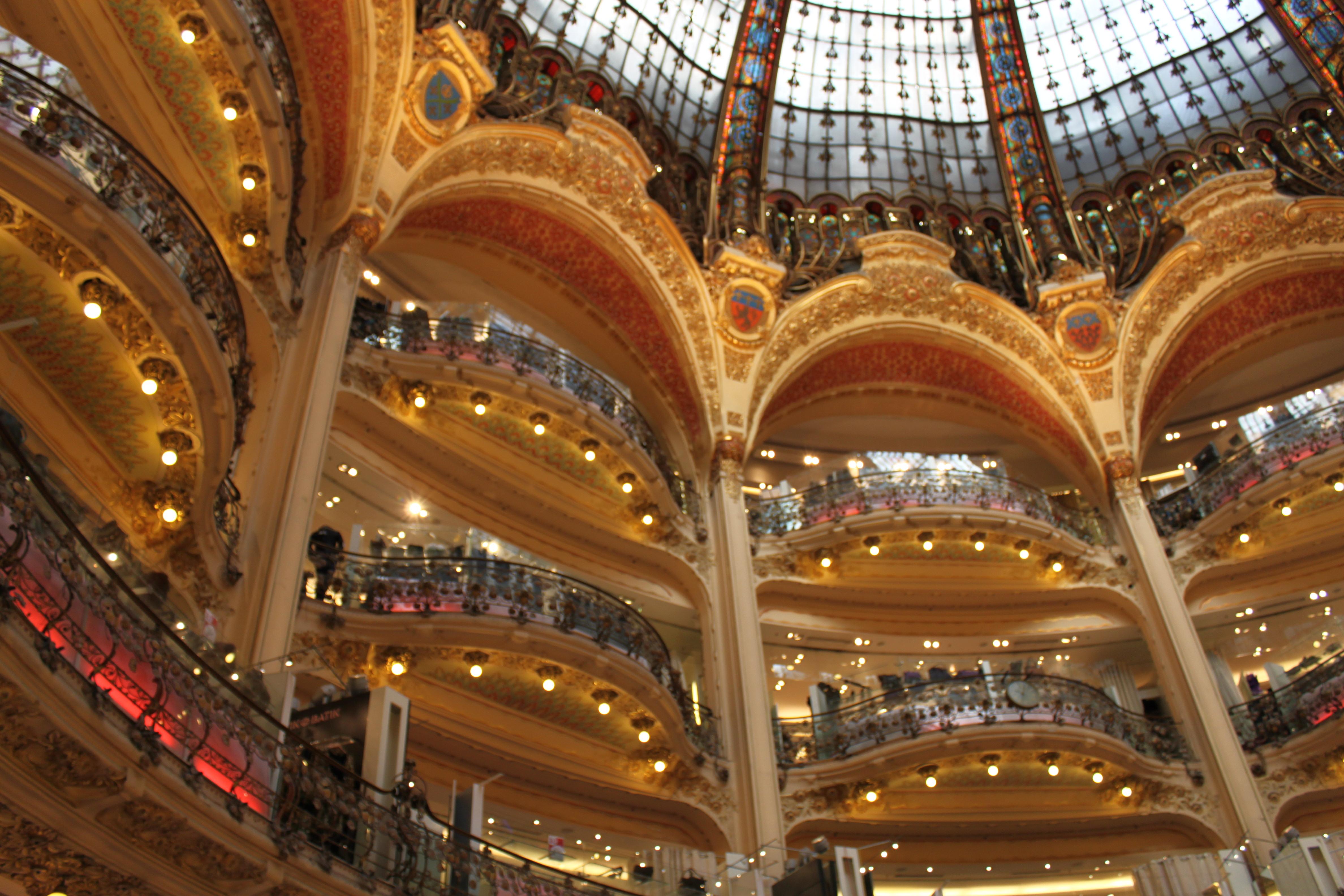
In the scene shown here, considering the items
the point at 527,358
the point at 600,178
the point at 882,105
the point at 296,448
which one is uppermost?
the point at 882,105

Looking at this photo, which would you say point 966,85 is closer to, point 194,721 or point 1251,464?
point 1251,464

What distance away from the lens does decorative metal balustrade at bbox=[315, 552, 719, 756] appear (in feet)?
37.0

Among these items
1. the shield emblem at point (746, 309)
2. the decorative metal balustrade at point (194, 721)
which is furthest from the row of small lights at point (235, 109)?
the shield emblem at point (746, 309)

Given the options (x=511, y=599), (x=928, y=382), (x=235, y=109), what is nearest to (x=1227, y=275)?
(x=928, y=382)

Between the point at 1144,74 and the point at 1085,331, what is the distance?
222 inches

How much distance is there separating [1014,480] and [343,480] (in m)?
10.7

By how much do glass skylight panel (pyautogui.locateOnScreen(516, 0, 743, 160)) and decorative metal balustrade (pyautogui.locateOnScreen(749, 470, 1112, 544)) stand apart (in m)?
6.79

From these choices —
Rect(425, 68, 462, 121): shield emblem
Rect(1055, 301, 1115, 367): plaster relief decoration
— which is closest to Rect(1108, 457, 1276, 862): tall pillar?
Rect(1055, 301, 1115, 367): plaster relief decoration

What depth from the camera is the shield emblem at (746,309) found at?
703 inches

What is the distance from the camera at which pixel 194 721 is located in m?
6.35

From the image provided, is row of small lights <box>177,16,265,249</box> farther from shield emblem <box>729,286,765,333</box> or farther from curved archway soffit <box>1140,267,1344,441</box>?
curved archway soffit <box>1140,267,1344,441</box>

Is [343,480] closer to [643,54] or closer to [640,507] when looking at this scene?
[640,507]

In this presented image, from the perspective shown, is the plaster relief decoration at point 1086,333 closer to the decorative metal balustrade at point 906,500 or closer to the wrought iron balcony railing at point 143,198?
the decorative metal balustrade at point 906,500

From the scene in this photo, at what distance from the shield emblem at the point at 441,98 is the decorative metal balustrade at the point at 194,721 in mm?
9067
